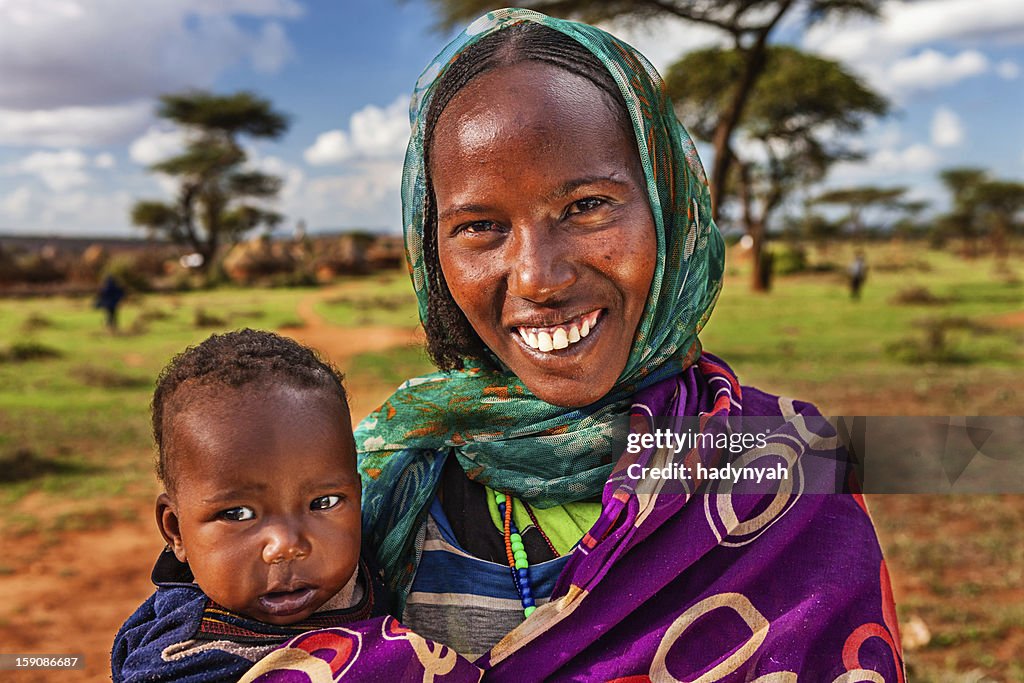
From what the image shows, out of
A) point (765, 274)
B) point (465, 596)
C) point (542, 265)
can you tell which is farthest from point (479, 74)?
point (765, 274)

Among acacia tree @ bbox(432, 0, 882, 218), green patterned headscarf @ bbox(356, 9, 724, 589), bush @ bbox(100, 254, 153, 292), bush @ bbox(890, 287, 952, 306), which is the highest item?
acacia tree @ bbox(432, 0, 882, 218)

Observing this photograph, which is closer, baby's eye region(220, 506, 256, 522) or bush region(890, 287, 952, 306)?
baby's eye region(220, 506, 256, 522)

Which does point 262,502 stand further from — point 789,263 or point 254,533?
point 789,263

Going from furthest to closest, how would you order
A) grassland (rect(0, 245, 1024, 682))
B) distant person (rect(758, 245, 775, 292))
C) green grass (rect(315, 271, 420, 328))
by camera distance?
distant person (rect(758, 245, 775, 292))
green grass (rect(315, 271, 420, 328))
grassland (rect(0, 245, 1024, 682))

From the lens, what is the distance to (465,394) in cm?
173

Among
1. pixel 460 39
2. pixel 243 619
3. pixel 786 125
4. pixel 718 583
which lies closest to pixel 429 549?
pixel 243 619

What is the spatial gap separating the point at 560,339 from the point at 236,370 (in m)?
0.56

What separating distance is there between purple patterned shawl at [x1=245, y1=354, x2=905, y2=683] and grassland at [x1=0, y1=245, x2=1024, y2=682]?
826mm

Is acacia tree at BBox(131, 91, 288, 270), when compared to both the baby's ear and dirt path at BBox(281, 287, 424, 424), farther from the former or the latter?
the baby's ear

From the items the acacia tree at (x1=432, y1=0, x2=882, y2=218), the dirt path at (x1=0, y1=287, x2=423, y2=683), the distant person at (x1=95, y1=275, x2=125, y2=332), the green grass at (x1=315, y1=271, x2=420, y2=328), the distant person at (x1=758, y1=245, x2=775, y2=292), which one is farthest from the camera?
the distant person at (x1=758, y1=245, x2=775, y2=292)

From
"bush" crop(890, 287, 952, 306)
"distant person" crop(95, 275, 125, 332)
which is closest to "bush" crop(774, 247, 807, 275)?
"bush" crop(890, 287, 952, 306)

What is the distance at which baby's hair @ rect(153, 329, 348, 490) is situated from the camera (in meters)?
1.52

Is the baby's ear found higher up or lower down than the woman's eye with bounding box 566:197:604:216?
lower down

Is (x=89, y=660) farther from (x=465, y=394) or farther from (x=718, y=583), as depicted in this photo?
(x=718, y=583)
